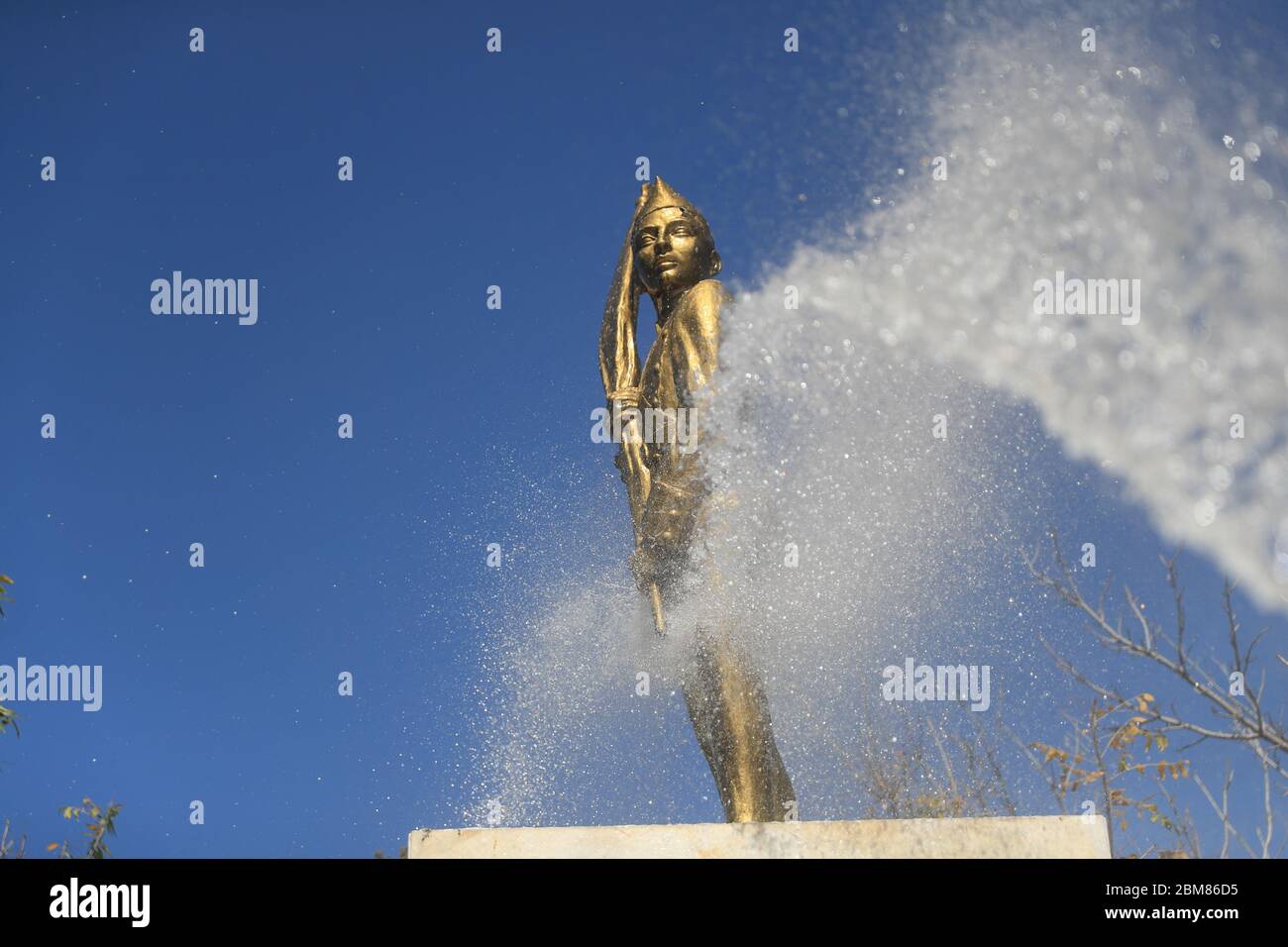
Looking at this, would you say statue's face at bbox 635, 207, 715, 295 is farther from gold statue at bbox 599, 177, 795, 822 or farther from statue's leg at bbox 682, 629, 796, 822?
statue's leg at bbox 682, 629, 796, 822

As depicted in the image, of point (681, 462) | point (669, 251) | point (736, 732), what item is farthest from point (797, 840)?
point (669, 251)

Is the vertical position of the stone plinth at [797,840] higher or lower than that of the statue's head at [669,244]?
lower

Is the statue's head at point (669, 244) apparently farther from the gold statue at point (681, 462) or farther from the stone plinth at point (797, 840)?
the stone plinth at point (797, 840)

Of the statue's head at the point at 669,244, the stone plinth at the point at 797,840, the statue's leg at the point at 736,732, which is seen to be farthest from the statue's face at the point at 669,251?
the stone plinth at the point at 797,840

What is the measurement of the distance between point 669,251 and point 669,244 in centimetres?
4

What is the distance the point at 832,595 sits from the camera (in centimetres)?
618

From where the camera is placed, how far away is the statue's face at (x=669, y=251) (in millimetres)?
7191

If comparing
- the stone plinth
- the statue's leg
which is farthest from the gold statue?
the stone plinth

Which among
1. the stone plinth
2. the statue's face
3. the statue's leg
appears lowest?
the stone plinth

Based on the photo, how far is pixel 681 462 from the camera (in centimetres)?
629

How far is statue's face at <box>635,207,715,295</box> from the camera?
7191 mm

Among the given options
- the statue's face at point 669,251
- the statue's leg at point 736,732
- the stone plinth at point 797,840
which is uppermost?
the statue's face at point 669,251
